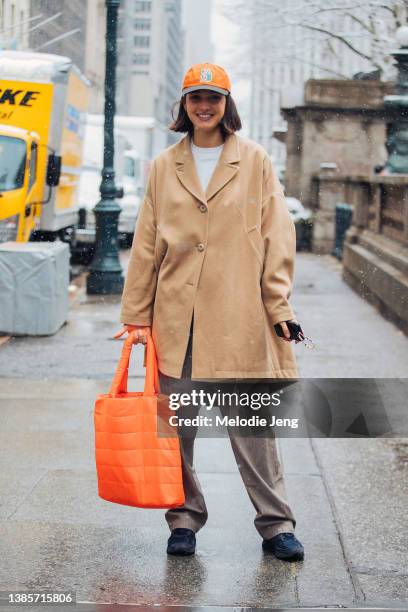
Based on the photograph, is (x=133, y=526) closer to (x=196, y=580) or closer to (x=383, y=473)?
(x=196, y=580)

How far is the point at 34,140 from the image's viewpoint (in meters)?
14.8

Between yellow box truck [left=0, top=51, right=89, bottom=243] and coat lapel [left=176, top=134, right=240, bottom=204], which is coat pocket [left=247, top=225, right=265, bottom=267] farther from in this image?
yellow box truck [left=0, top=51, right=89, bottom=243]

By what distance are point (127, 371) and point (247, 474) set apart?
2.10 ft

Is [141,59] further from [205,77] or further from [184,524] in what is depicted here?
[184,524]

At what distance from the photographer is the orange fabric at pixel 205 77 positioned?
4.44 metres

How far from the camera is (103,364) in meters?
9.52

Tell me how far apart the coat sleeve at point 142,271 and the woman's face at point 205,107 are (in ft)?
1.08

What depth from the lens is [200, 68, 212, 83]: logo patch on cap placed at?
14.6 feet

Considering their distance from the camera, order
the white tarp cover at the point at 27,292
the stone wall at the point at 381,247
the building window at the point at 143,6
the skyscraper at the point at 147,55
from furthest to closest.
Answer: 1. the skyscraper at the point at 147,55
2. the building window at the point at 143,6
3. the stone wall at the point at 381,247
4. the white tarp cover at the point at 27,292

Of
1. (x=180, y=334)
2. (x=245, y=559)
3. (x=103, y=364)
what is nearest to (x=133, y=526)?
(x=245, y=559)

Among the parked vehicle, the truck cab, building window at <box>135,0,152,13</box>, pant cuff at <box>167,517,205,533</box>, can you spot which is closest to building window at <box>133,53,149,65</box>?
the parked vehicle

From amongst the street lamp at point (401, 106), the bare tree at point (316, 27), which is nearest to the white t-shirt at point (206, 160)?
the street lamp at point (401, 106)

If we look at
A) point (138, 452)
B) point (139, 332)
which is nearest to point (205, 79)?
point (139, 332)

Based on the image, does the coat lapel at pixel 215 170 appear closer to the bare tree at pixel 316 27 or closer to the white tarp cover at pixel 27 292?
the white tarp cover at pixel 27 292
